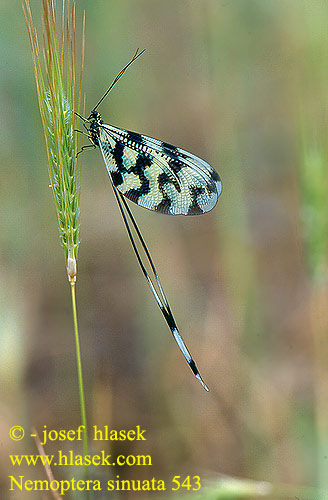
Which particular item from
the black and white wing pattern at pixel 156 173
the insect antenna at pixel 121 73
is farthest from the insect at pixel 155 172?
the insect antenna at pixel 121 73

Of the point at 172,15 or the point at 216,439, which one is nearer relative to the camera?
the point at 216,439

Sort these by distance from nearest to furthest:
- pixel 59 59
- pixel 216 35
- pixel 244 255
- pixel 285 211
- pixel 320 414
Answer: pixel 59 59, pixel 320 414, pixel 216 35, pixel 244 255, pixel 285 211

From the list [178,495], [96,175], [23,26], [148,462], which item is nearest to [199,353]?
[148,462]

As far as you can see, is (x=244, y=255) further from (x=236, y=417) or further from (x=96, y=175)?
(x=96, y=175)

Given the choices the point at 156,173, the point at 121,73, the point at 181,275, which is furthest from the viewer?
the point at 181,275

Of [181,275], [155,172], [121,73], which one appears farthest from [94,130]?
[181,275]

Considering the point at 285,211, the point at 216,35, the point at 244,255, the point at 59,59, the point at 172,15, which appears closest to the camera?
the point at 59,59

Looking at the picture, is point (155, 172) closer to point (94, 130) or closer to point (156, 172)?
point (156, 172)
